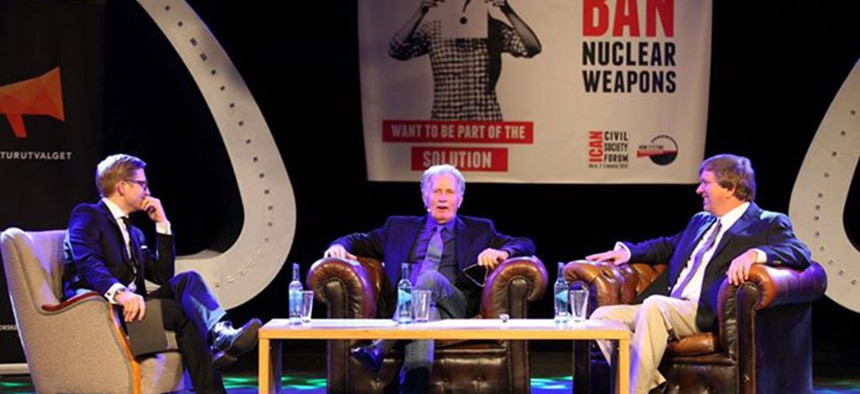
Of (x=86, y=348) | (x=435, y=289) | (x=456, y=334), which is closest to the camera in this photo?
(x=456, y=334)

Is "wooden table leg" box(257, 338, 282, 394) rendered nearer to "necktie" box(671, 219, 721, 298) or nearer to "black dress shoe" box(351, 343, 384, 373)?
"black dress shoe" box(351, 343, 384, 373)

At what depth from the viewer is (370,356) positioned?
538cm

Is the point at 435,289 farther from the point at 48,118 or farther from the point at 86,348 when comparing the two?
the point at 48,118

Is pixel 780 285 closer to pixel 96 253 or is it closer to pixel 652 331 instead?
pixel 652 331

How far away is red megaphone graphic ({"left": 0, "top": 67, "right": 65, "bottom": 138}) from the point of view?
21.7 feet

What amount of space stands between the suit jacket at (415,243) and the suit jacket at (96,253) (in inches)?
39.7

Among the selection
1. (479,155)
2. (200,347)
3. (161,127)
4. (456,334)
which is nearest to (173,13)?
(161,127)

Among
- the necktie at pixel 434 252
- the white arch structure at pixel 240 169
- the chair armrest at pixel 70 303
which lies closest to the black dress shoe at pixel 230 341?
the chair armrest at pixel 70 303

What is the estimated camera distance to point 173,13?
277 inches

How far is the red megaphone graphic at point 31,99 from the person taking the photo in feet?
21.7

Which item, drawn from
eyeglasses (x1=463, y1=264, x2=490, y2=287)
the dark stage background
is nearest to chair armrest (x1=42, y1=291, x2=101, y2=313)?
eyeglasses (x1=463, y1=264, x2=490, y2=287)

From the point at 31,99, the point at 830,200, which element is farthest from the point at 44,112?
the point at 830,200

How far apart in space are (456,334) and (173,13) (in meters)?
3.11

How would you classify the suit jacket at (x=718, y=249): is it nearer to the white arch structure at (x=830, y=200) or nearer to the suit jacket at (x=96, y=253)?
the white arch structure at (x=830, y=200)
